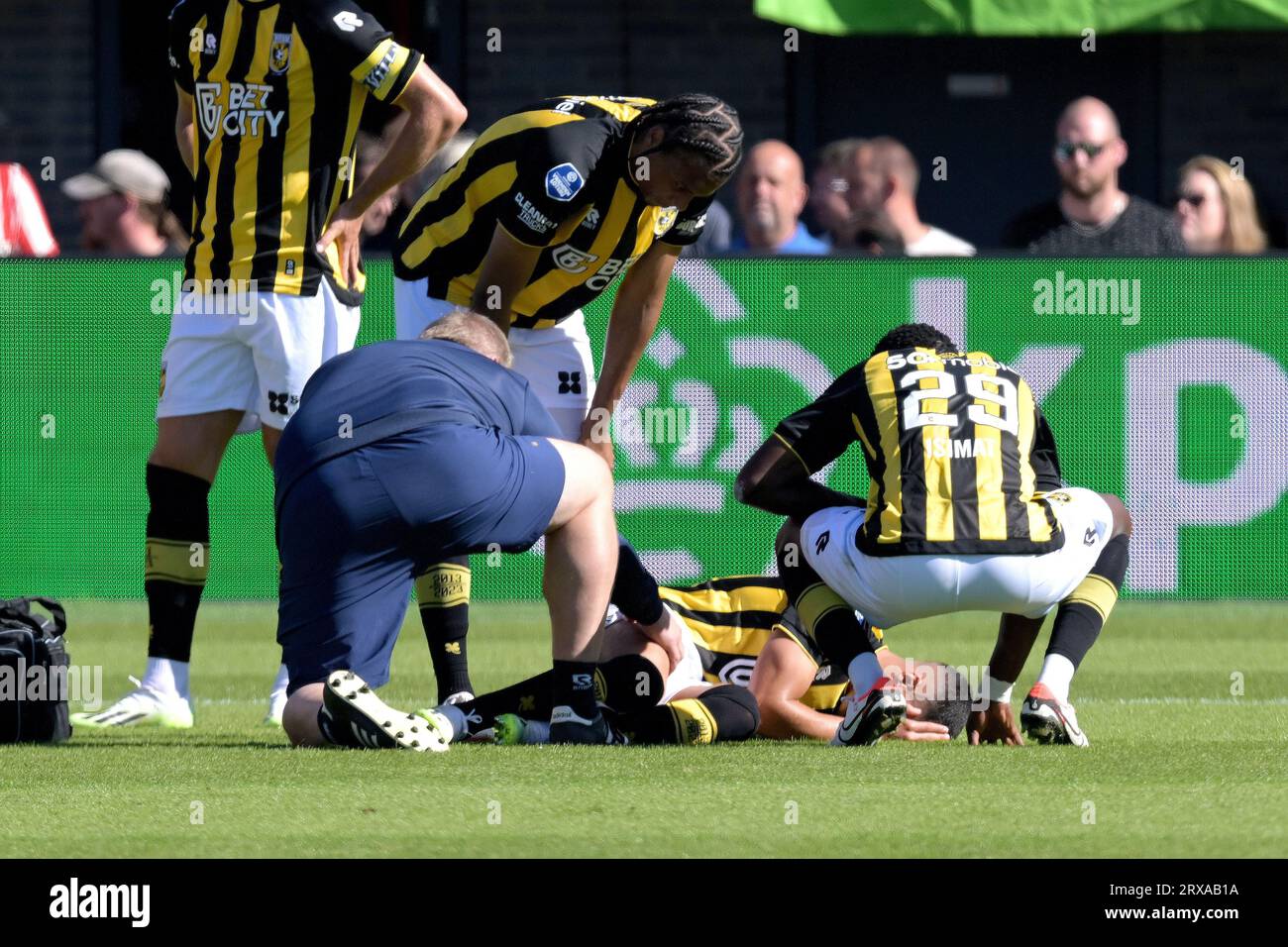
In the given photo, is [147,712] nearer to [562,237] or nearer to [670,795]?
[562,237]

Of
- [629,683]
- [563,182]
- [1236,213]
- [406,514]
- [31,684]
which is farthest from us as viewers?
[1236,213]

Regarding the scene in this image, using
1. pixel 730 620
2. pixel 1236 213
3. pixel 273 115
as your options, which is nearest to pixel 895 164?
pixel 1236 213

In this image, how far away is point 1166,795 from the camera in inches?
200

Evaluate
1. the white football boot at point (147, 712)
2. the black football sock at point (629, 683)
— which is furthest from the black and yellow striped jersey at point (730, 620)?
the white football boot at point (147, 712)

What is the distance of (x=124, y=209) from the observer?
39.0ft

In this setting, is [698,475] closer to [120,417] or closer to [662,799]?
[120,417]

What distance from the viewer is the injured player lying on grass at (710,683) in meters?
6.26

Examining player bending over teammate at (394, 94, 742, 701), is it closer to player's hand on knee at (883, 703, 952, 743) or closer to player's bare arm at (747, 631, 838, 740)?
player's bare arm at (747, 631, 838, 740)

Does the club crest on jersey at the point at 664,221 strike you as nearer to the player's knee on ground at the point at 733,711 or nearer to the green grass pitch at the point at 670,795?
the player's knee on ground at the point at 733,711

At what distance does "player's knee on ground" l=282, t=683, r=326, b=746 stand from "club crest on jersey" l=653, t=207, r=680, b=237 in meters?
1.68

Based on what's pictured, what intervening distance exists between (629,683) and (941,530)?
106cm

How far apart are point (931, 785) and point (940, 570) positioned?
0.98 m

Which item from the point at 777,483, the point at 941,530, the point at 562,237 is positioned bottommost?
the point at 941,530

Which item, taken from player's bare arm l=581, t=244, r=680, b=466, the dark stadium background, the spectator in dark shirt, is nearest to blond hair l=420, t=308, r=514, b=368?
player's bare arm l=581, t=244, r=680, b=466
